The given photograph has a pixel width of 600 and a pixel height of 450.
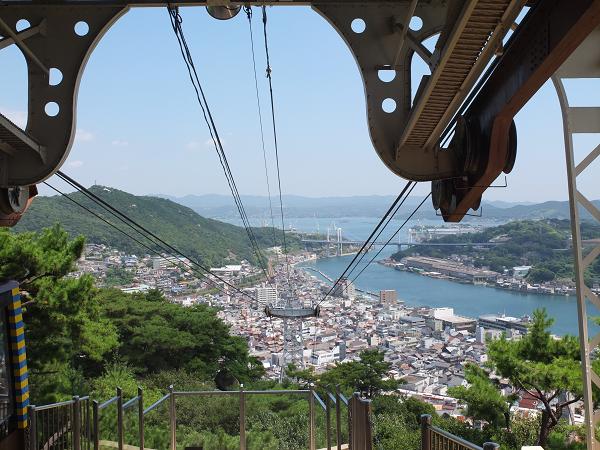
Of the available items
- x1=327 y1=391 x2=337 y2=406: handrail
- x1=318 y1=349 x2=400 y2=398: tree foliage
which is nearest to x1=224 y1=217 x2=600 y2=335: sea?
x1=318 y1=349 x2=400 y2=398: tree foliage

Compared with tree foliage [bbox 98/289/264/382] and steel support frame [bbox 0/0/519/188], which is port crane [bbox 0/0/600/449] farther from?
tree foliage [bbox 98/289/264/382]

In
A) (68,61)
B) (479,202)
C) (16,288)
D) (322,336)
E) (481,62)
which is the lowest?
(322,336)

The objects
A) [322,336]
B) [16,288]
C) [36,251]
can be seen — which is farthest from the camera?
[322,336]

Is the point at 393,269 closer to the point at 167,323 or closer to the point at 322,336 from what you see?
the point at 322,336

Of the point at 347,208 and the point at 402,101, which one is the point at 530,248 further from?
the point at 347,208

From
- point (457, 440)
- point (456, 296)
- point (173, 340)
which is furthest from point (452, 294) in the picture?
point (457, 440)

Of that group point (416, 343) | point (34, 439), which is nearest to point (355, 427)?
point (34, 439)
